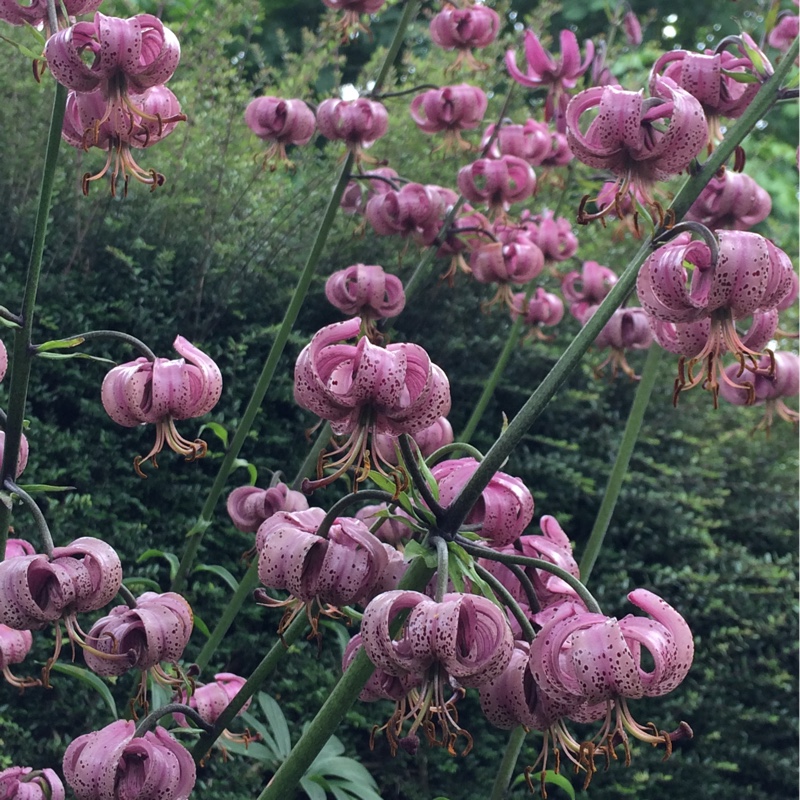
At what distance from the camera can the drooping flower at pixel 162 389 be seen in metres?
0.89

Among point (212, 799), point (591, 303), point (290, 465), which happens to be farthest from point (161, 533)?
point (591, 303)

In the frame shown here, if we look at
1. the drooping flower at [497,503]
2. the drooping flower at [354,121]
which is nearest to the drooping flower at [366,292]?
the drooping flower at [354,121]

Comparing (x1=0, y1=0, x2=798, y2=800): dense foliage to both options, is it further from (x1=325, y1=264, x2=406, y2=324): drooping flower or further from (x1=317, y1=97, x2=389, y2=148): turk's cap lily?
(x1=325, y1=264, x2=406, y2=324): drooping flower

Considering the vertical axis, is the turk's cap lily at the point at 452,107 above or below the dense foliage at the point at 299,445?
above

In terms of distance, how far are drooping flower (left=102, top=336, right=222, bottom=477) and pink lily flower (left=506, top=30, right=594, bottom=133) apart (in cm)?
105

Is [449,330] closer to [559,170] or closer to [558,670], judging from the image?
[559,170]

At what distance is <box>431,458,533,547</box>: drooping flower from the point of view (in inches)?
30.0

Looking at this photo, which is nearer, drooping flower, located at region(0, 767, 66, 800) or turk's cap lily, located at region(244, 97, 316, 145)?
A: drooping flower, located at region(0, 767, 66, 800)

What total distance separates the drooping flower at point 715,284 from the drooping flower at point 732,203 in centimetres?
43

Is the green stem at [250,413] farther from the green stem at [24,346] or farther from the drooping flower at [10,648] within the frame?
the green stem at [24,346]

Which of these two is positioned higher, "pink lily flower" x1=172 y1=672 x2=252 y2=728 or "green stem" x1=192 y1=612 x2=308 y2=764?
"green stem" x1=192 y1=612 x2=308 y2=764

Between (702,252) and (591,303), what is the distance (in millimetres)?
1168

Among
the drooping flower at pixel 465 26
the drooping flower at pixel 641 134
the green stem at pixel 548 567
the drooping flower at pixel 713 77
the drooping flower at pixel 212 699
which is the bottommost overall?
the drooping flower at pixel 212 699

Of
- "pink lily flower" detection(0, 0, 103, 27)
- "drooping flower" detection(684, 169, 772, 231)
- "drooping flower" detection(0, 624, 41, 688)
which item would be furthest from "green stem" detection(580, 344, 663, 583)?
"pink lily flower" detection(0, 0, 103, 27)
